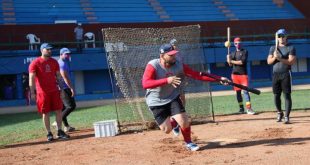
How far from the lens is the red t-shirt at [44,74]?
9484 mm

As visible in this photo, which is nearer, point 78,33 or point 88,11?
point 78,33

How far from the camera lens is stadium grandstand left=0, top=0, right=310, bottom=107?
25250 mm

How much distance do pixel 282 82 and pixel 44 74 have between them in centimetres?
492

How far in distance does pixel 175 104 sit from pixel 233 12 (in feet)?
91.2

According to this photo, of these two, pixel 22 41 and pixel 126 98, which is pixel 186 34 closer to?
pixel 126 98

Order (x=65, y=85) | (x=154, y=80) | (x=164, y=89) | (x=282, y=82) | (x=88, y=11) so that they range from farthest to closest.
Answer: (x=88, y=11) < (x=65, y=85) < (x=282, y=82) < (x=164, y=89) < (x=154, y=80)

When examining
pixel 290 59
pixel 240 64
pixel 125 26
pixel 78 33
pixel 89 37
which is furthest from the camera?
pixel 125 26

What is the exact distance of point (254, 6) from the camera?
35.8 m

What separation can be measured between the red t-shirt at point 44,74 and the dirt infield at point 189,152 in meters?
1.10

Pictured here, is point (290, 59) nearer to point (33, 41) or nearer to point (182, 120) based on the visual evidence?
point (182, 120)

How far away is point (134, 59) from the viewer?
10.9m

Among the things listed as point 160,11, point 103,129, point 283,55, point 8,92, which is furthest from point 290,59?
point 160,11

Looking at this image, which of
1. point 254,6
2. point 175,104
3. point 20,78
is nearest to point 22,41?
point 20,78

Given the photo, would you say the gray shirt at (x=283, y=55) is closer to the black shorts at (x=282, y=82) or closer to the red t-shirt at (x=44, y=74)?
the black shorts at (x=282, y=82)
